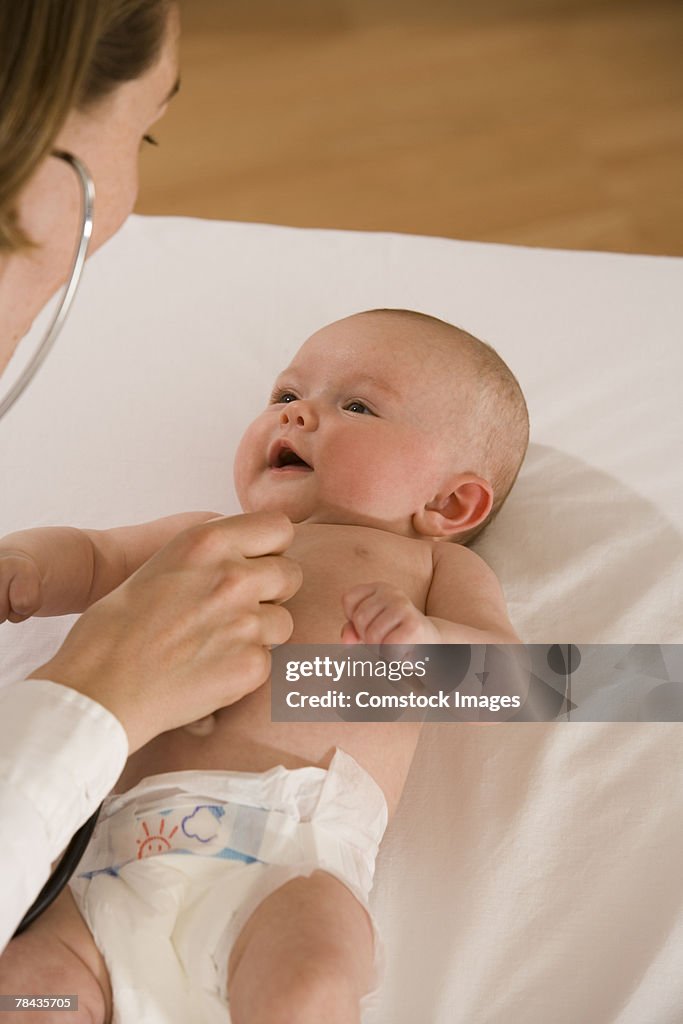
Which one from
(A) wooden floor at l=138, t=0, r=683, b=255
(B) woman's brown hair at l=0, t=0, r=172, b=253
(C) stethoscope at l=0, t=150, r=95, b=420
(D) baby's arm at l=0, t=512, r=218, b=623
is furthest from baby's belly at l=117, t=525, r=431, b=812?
(A) wooden floor at l=138, t=0, r=683, b=255

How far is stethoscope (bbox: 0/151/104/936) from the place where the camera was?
3.02 feet

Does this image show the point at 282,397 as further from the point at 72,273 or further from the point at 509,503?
the point at 72,273

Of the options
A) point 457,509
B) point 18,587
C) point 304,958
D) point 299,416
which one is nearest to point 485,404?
point 457,509

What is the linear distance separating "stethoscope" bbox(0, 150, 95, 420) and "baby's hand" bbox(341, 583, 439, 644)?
13.4 inches

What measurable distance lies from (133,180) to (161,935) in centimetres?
67

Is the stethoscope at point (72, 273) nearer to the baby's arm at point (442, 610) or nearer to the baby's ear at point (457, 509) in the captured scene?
the baby's arm at point (442, 610)

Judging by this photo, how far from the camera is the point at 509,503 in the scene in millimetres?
1538

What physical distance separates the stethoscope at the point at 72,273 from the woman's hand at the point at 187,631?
0.22 meters

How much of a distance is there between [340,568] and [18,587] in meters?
0.35

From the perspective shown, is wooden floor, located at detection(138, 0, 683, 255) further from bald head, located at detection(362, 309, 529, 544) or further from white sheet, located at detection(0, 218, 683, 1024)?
bald head, located at detection(362, 309, 529, 544)

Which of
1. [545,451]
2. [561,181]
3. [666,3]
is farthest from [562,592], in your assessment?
[666,3]

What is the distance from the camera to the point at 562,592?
4.68 feet

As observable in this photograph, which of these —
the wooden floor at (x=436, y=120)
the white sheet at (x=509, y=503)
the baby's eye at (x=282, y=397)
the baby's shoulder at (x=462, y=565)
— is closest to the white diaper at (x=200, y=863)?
the white sheet at (x=509, y=503)

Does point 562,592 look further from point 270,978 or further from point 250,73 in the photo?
point 250,73
